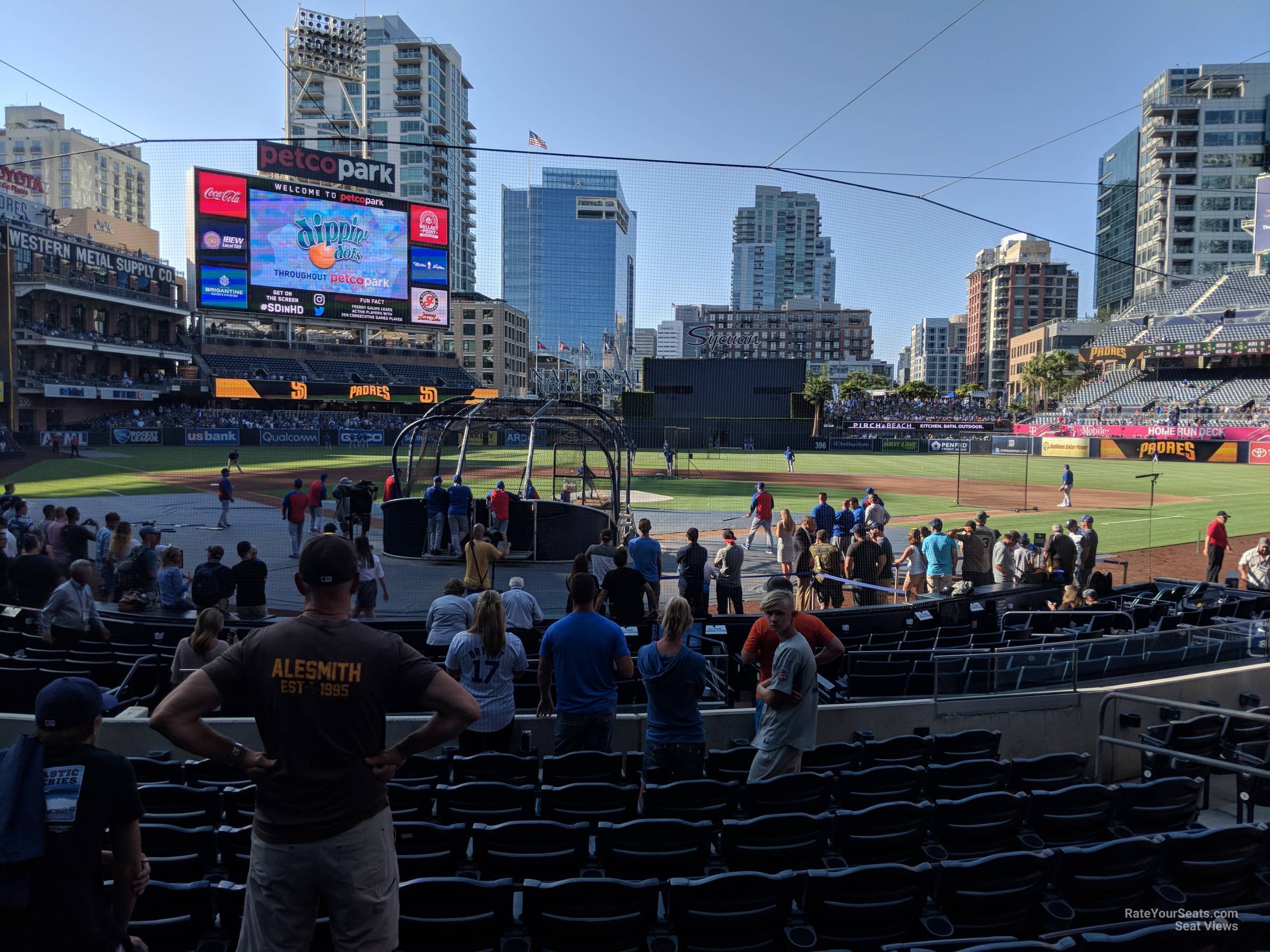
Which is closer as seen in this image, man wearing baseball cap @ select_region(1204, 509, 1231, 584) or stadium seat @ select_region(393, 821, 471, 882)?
stadium seat @ select_region(393, 821, 471, 882)

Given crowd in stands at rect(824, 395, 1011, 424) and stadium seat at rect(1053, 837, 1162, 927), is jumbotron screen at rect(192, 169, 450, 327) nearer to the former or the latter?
crowd in stands at rect(824, 395, 1011, 424)

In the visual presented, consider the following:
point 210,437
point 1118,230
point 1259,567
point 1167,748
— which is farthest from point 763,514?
Result: point 1118,230

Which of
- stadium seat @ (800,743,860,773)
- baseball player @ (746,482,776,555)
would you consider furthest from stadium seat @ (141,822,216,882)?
baseball player @ (746,482,776,555)

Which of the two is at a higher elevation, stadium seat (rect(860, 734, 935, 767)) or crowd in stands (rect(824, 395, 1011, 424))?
crowd in stands (rect(824, 395, 1011, 424))

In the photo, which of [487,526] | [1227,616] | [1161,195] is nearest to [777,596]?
[1227,616]

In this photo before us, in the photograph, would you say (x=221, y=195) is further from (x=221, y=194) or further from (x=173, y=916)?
(x=173, y=916)

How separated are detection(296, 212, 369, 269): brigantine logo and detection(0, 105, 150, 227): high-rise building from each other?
264 ft

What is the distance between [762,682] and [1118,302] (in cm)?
12985

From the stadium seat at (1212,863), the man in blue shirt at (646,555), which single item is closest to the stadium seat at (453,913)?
the stadium seat at (1212,863)

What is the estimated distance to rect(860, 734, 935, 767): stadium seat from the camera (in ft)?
18.5

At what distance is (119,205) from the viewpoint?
413 feet

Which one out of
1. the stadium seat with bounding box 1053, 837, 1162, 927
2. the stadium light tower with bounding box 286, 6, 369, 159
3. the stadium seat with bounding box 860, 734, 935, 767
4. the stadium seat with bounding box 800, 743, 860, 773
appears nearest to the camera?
the stadium seat with bounding box 1053, 837, 1162, 927

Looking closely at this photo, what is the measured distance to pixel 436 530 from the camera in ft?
51.7

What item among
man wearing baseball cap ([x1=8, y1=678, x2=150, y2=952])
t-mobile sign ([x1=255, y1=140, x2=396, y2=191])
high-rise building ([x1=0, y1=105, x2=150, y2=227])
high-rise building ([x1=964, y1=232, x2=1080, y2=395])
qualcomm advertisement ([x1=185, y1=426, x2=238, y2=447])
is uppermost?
high-rise building ([x1=0, y1=105, x2=150, y2=227])
